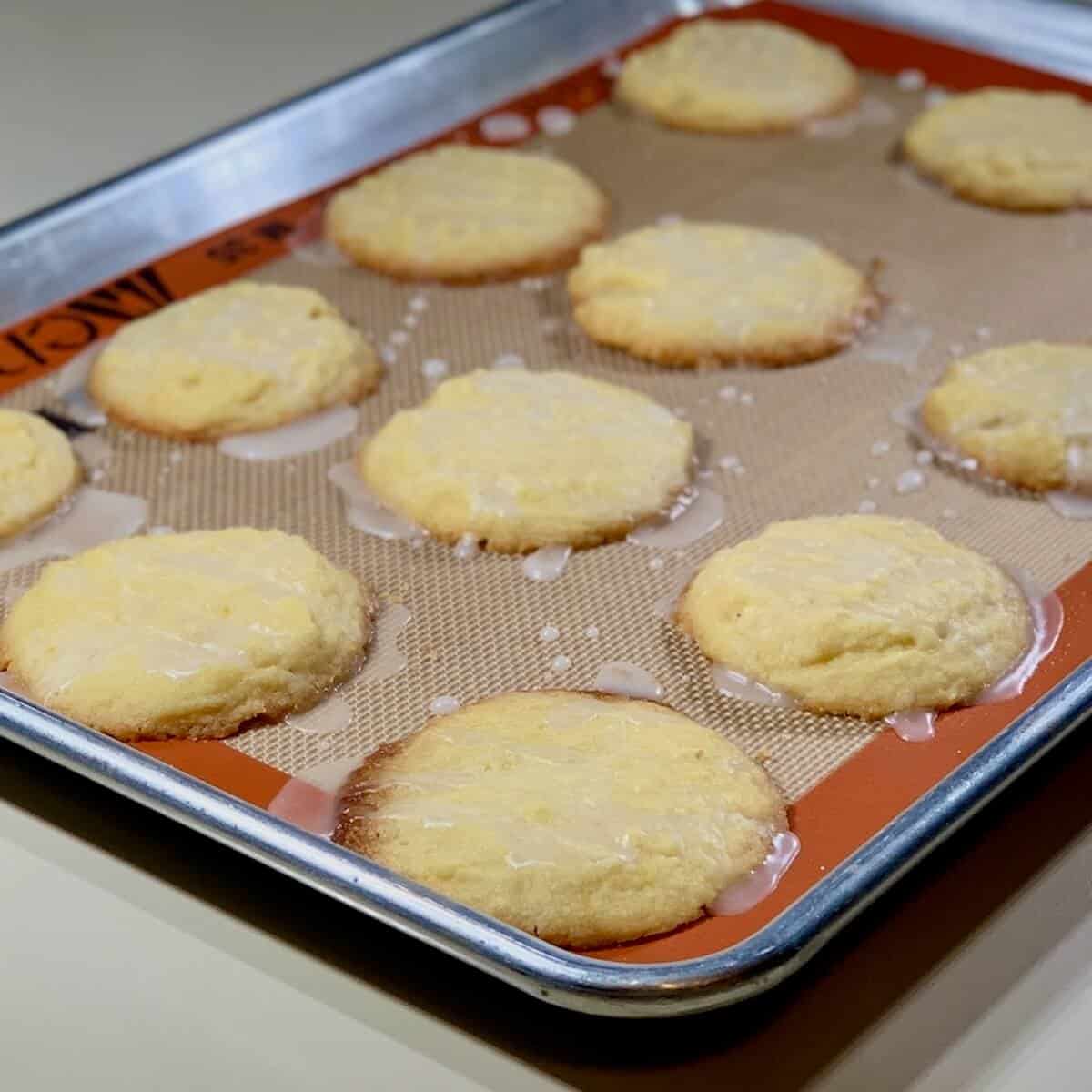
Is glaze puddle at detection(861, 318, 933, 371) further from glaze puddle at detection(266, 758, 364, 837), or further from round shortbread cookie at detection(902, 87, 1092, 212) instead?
glaze puddle at detection(266, 758, 364, 837)

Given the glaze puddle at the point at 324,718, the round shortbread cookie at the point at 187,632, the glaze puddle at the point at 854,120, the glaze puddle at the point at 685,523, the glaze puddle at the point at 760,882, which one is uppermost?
the round shortbread cookie at the point at 187,632

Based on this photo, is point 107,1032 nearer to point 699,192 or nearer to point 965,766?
point 965,766

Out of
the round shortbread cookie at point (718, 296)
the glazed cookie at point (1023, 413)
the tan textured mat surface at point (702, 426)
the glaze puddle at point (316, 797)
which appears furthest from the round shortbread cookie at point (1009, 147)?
the glaze puddle at point (316, 797)

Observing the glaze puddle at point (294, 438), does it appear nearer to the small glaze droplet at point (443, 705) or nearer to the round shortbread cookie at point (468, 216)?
the round shortbread cookie at point (468, 216)

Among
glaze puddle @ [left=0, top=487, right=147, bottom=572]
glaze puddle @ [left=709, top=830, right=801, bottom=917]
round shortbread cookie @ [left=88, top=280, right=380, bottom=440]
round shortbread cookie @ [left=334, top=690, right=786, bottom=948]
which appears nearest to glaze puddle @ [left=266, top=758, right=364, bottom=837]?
round shortbread cookie @ [left=334, top=690, right=786, bottom=948]

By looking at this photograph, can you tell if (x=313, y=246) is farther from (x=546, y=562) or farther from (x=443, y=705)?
(x=443, y=705)

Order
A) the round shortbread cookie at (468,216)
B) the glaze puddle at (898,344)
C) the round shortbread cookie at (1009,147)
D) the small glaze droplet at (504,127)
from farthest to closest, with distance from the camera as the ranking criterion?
the small glaze droplet at (504,127)
the round shortbread cookie at (1009,147)
the round shortbread cookie at (468,216)
the glaze puddle at (898,344)

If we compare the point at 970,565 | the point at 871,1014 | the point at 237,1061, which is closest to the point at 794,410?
Result: the point at 970,565
